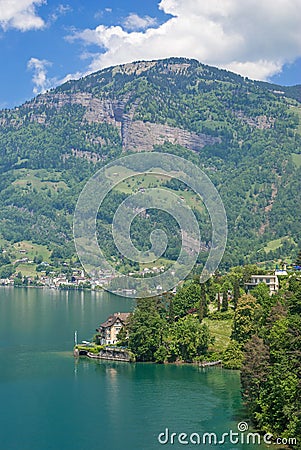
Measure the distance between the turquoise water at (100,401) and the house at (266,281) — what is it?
20528 millimetres

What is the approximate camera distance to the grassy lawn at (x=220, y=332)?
65.7 meters

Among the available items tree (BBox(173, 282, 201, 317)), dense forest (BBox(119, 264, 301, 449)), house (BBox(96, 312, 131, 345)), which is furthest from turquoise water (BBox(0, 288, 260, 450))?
tree (BBox(173, 282, 201, 317))

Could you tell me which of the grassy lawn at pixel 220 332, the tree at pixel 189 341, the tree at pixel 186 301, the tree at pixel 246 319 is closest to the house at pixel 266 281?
the tree at pixel 186 301

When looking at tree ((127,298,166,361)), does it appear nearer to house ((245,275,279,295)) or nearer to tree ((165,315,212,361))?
tree ((165,315,212,361))

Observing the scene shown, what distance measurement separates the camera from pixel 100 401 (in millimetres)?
51688

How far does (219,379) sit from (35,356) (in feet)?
74.7

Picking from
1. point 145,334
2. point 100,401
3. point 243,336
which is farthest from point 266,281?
point 100,401

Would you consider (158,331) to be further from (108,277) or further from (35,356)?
(108,277)

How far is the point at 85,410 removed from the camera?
4912 centimetres

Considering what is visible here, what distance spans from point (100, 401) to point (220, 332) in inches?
829

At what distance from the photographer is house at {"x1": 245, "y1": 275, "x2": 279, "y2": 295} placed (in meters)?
79.3

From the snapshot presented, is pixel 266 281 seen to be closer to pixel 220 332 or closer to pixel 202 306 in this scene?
pixel 202 306

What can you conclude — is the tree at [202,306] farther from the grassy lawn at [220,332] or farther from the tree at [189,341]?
the tree at [189,341]

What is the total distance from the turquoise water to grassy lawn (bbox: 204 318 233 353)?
4290mm
